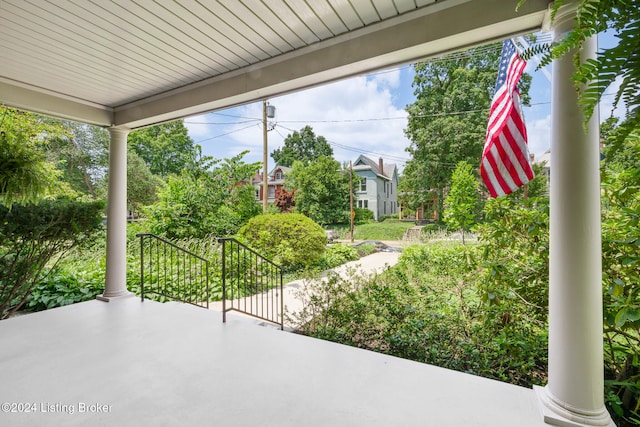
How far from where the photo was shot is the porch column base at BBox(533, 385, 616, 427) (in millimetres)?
1547

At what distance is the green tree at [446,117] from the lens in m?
5.58

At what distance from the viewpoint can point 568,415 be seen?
5.24ft

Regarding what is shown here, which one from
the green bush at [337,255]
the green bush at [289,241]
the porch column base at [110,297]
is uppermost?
the green bush at [289,241]

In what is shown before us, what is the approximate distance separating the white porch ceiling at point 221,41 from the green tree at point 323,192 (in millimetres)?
5158

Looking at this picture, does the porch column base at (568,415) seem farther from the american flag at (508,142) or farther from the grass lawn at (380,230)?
the grass lawn at (380,230)

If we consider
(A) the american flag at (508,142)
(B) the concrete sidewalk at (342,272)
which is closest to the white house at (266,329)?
(A) the american flag at (508,142)

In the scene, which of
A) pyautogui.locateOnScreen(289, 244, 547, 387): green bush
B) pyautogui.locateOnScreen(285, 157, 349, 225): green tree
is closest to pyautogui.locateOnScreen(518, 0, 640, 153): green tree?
pyautogui.locateOnScreen(289, 244, 547, 387): green bush

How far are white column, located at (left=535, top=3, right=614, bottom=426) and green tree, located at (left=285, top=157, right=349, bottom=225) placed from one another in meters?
6.55

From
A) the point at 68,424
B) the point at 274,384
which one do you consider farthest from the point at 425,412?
the point at 68,424

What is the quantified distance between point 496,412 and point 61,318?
4.20 meters

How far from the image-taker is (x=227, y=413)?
5.87 ft

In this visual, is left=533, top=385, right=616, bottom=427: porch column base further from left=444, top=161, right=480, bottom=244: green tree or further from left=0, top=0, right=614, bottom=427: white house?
left=444, top=161, right=480, bottom=244: green tree

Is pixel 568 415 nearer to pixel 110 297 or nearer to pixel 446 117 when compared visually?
pixel 110 297

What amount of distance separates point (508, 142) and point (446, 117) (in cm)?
427
